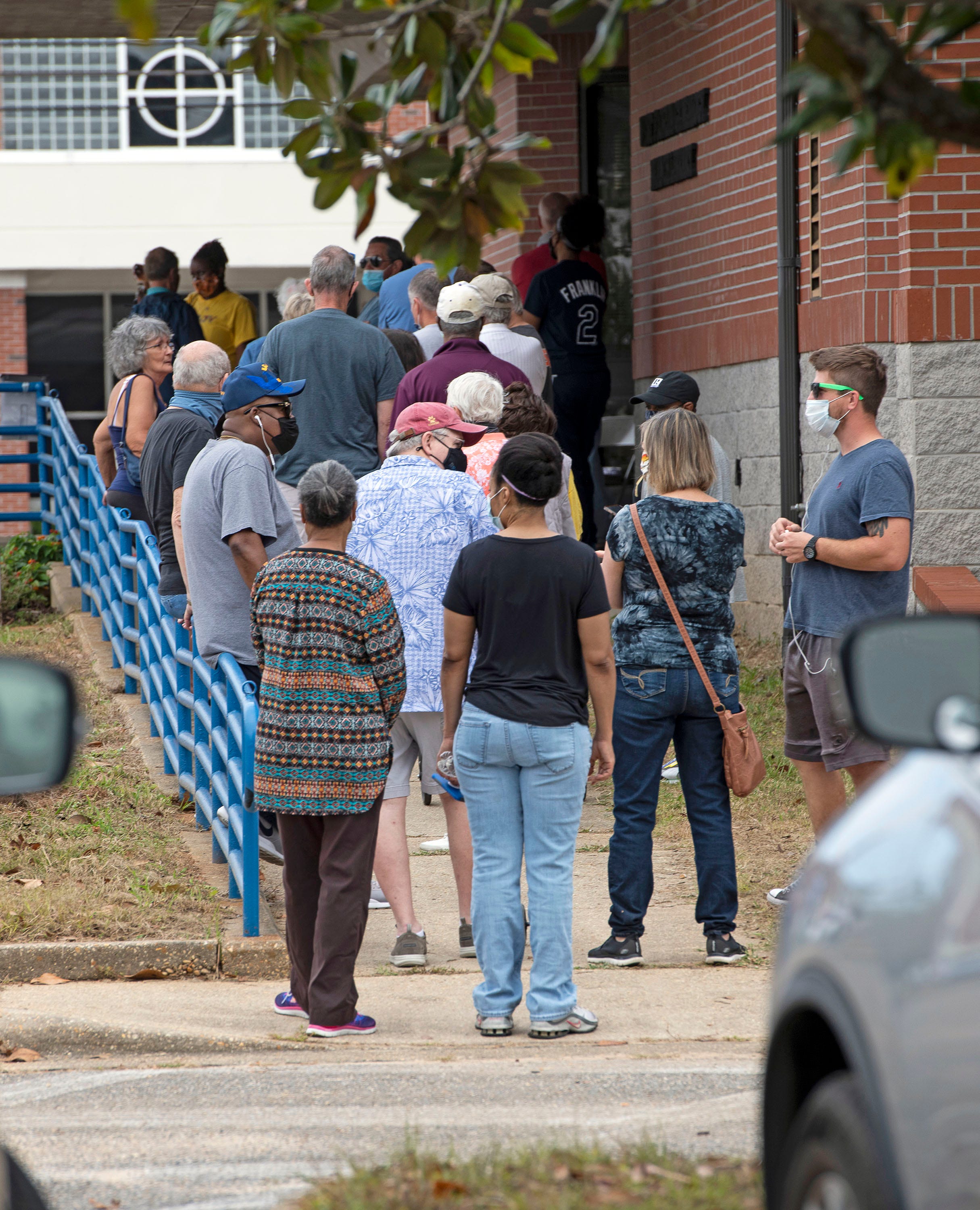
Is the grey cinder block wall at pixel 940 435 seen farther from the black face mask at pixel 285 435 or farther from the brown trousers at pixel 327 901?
the brown trousers at pixel 327 901

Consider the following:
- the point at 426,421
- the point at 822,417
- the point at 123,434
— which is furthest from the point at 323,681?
the point at 123,434

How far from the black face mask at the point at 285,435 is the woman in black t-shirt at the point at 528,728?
199 centimetres

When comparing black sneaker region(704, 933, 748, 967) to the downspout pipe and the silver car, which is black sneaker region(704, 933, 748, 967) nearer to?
the silver car

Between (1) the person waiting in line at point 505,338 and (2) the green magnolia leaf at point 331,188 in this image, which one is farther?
(1) the person waiting in line at point 505,338

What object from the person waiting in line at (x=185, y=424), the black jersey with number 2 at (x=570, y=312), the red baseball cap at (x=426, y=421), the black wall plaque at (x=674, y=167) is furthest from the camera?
the black wall plaque at (x=674, y=167)

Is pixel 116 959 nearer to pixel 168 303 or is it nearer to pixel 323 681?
pixel 323 681

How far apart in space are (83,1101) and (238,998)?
1.13m

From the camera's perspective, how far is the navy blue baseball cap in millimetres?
7492

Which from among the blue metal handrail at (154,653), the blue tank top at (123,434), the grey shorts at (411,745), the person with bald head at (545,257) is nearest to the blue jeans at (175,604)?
the blue metal handrail at (154,653)

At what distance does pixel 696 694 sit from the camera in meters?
6.41

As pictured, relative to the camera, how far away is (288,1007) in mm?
6141

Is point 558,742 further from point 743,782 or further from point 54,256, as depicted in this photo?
point 54,256

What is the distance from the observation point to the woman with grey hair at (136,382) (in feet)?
33.1

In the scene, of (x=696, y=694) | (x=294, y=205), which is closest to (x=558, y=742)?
(x=696, y=694)
